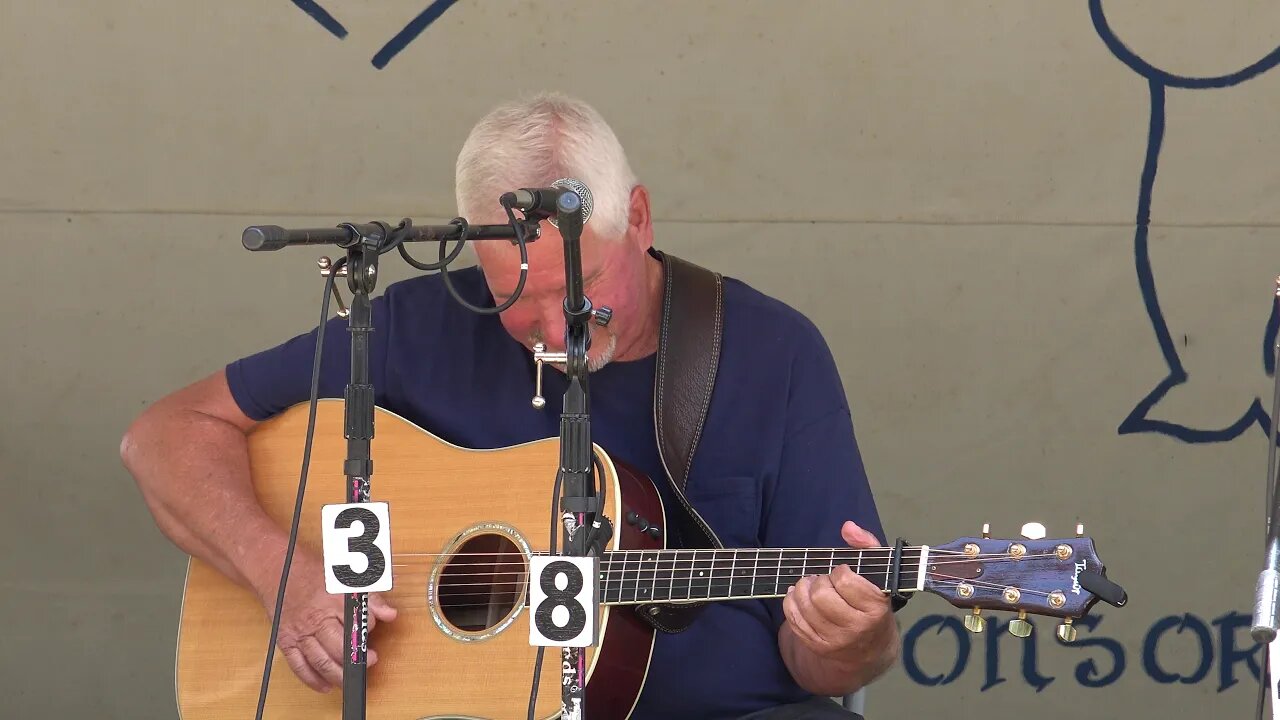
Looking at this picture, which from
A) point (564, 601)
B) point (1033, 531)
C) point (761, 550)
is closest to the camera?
point (564, 601)

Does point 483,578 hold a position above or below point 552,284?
below

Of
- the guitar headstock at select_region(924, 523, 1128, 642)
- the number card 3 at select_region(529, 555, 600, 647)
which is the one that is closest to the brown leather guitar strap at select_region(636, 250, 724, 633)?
the guitar headstock at select_region(924, 523, 1128, 642)

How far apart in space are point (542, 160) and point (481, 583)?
27.8 inches

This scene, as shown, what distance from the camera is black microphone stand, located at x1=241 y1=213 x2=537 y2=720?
1653 mm

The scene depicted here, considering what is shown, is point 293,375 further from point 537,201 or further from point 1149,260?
point 1149,260

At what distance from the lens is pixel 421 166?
3.61 metres

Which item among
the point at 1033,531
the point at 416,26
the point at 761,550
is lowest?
the point at 761,550

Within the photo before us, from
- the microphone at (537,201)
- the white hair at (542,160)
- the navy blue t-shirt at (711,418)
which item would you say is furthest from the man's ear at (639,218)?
the microphone at (537,201)

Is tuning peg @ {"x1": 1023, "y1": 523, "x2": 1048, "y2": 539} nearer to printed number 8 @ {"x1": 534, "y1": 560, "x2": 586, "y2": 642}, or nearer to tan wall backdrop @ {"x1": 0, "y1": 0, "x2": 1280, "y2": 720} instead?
printed number 8 @ {"x1": 534, "y1": 560, "x2": 586, "y2": 642}

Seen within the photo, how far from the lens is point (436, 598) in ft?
8.07

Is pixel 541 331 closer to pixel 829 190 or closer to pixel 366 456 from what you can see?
pixel 366 456

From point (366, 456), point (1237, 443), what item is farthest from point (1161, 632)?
point (366, 456)

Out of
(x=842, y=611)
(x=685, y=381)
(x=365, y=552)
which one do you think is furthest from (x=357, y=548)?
(x=685, y=381)

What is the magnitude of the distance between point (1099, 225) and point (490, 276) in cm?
173
